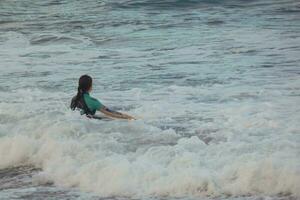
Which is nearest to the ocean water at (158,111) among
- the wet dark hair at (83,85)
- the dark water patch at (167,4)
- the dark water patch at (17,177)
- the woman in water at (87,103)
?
the dark water patch at (17,177)

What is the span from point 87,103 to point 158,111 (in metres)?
1.38

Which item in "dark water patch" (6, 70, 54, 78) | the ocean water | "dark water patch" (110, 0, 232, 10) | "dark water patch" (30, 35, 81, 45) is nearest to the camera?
the ocean water

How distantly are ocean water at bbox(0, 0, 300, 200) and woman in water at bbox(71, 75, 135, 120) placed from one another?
0.49 ft

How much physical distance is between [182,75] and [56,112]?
4056 millimetres

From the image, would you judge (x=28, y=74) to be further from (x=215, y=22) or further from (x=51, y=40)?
(x=215, y=22)

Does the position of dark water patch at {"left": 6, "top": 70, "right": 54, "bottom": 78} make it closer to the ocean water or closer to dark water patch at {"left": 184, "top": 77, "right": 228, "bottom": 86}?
A: the ocean water

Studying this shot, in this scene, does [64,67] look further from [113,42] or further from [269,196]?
[269,196]

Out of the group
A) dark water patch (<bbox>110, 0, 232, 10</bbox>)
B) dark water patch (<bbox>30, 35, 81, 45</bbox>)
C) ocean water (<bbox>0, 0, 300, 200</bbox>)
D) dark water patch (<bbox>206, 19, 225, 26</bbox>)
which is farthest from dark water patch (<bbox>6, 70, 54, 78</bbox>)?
dark water patch (<bbox>110, 0, 232, 10</bbox>)

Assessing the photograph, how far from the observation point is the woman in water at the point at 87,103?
10227 millimetres

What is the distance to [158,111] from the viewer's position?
37.2ft

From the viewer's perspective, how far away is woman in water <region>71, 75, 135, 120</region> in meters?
10.2

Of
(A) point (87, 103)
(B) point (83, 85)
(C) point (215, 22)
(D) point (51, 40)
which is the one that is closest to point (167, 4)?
(C) point (215, 22)

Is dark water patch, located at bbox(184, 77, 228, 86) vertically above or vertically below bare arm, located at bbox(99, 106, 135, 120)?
below

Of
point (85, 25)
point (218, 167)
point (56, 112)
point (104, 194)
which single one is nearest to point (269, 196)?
point (218, 167)
